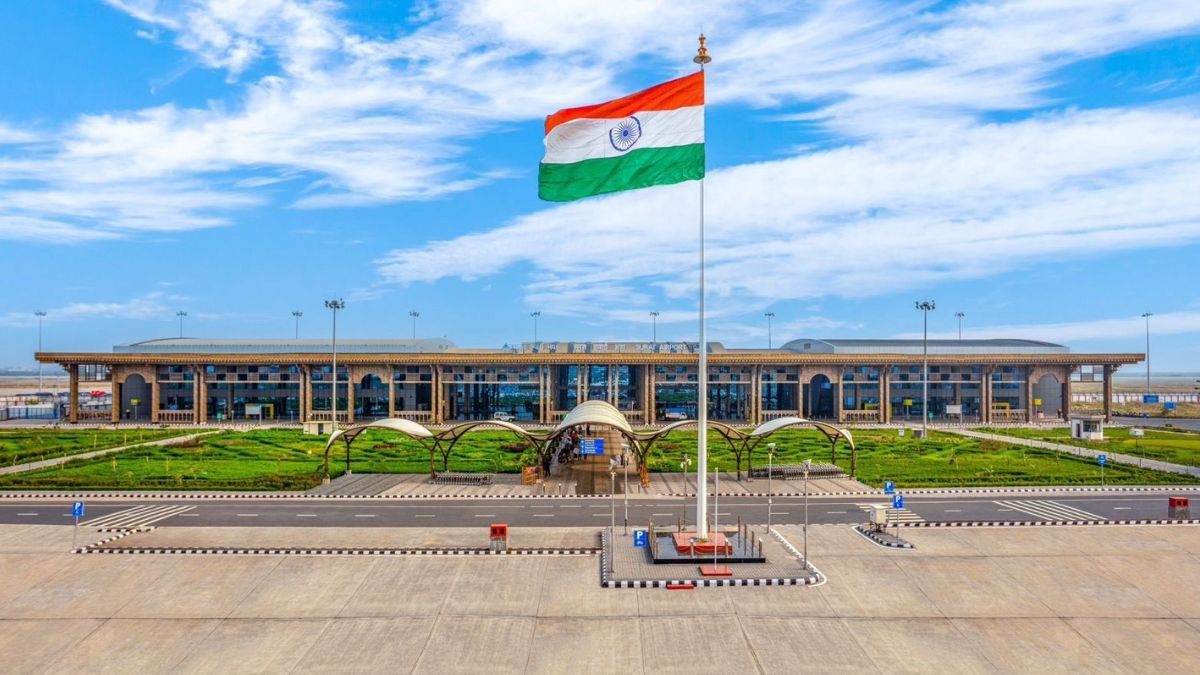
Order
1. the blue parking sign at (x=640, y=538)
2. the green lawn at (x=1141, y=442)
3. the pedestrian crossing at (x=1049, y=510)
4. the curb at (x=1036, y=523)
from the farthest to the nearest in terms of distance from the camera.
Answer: the green lawn at (x=1141, y=442) → the pedestrian crossing at (x=1049, y=510) → the curb at (x=1036, y=523) → the blue parking sign at (x=640, y=538)

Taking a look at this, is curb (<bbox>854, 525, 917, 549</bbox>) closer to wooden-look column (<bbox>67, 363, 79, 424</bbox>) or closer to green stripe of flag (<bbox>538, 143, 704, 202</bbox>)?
green stripe of flag (<bbox>538, 143, 704, 202</bbox>)

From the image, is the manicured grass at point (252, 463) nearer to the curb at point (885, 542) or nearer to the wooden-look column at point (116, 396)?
the wooden-look column at point (116, 396)

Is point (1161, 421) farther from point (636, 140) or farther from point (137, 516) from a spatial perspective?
point (137, 516)

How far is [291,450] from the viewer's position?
7781cm

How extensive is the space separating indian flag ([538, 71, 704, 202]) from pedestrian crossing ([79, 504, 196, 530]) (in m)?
31.3

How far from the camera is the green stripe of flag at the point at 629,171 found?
1225 inches

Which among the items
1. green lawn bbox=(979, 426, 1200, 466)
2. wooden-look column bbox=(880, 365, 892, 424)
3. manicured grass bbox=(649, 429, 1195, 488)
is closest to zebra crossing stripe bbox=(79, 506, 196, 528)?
manicured grass bbox=(649, 429, 1195, 488)

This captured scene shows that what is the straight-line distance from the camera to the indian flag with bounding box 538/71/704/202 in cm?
3111

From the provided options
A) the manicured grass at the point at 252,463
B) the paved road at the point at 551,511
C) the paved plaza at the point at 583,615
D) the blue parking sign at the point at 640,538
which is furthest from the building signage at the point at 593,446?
the paved plaza at the point at 583,615

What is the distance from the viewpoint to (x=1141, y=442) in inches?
3287

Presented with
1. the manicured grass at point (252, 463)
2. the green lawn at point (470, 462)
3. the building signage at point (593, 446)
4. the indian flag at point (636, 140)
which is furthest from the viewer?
the building signage at point (593, 446)

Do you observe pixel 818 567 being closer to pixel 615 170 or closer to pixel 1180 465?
pixel 615 170

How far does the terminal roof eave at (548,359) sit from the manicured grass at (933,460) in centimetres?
1924

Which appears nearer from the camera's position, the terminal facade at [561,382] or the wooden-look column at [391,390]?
the wooden-look column at [391,390]
